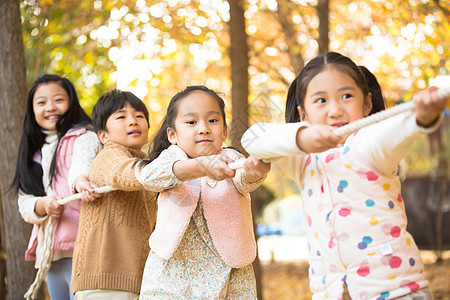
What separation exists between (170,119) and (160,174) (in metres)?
0.34

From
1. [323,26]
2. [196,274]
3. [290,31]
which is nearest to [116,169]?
[196,274]

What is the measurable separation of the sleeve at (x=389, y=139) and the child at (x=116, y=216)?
1164 mm

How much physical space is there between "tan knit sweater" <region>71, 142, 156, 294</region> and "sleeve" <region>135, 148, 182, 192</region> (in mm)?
327

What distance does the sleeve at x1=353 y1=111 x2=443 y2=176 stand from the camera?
1.57 metres

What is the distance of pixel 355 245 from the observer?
5.80 ft

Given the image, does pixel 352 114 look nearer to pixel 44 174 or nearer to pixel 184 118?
pixel 184 118

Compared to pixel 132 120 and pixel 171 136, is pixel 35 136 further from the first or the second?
pixel 171 136

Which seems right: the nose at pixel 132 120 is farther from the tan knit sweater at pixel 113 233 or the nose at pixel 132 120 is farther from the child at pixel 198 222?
the child at pixel 198 222

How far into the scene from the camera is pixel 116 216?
9.24 feet

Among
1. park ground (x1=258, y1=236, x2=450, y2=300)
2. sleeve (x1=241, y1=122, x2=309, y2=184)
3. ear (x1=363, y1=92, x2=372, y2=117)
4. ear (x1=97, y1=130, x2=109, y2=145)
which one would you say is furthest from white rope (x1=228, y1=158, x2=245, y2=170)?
park ground (x1=258, y1=236, x2=450, y2=300)

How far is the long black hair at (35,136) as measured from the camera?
350cm

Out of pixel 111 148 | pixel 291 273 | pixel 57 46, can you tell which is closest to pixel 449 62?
pixel 291 273

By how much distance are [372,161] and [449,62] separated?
601 centimetres

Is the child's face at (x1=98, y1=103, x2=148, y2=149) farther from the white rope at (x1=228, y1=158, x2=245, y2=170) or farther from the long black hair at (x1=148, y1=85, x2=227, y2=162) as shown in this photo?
the white rope at (x1=228, y1=158, x2=245, y2=170)
